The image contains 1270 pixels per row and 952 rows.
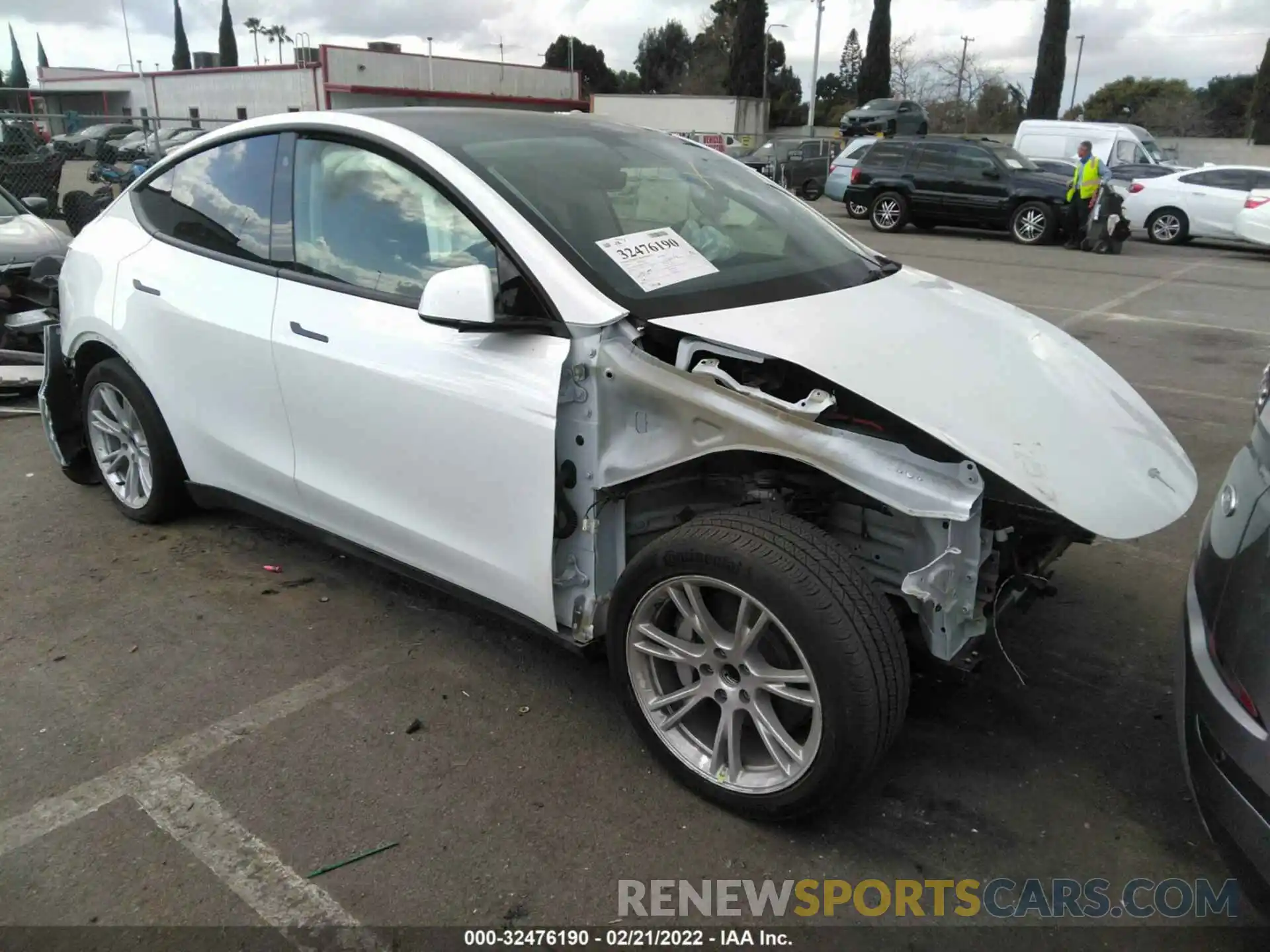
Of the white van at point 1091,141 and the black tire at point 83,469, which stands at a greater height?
the white van at point 1091,141

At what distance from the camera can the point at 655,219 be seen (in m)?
3.15

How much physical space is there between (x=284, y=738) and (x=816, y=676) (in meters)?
1.64

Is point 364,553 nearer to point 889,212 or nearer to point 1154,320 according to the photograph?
point 1154,320

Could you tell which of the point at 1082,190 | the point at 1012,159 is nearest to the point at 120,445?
the point at 1082,190

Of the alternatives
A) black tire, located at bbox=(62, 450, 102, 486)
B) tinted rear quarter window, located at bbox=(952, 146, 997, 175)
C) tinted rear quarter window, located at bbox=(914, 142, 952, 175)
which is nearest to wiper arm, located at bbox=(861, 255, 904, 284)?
black tire, located at bbox=(62, 450, 102, 486)

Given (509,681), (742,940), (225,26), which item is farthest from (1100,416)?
(225,26)

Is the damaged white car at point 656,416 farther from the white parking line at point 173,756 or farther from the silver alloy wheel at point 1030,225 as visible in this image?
the silver alloy wheel at point 1030,225

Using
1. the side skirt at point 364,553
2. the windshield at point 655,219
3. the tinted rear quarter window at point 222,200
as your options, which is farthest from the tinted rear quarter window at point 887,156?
the side skirt at point 364,553

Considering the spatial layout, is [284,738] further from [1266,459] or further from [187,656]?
[1266,459]

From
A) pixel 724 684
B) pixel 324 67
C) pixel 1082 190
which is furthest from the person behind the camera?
pixel 324 67

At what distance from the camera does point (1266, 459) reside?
226 centimetres

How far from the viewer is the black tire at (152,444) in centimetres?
399

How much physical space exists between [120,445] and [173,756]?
2037 mm

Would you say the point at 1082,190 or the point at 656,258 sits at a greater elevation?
the point at 656,258
